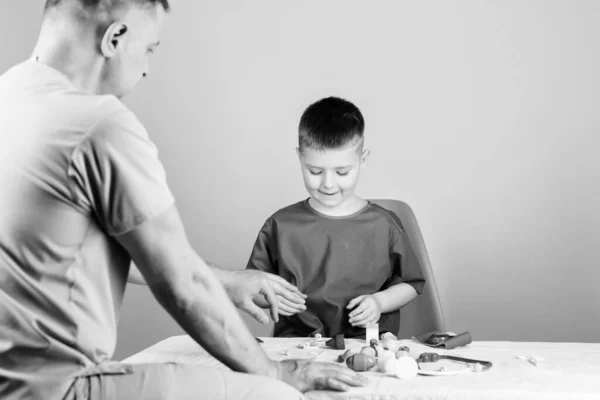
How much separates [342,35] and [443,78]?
38 centimetres

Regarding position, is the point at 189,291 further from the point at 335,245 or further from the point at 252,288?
the point at 335,245

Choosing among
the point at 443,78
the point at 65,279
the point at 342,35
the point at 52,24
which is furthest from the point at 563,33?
the point at 65,279

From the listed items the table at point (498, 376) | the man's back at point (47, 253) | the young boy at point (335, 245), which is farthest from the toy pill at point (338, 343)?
the man's back at point (47, 253)

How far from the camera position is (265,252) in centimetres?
201

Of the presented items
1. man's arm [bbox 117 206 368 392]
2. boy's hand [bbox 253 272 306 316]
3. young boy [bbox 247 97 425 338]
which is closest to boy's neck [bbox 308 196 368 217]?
young boy [bbox 247 97 425 338]

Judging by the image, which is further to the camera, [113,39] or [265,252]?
[265,252]

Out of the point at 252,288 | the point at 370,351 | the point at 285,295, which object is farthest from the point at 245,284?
the point at 370,351

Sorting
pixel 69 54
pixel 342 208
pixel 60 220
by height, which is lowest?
pixel 342 208

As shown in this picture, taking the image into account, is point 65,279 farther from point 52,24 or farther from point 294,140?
point 294,140

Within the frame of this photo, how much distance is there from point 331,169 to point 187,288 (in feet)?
3.41

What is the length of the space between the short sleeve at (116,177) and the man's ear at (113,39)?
0.16 metres

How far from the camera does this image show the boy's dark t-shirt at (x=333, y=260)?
6.15ft

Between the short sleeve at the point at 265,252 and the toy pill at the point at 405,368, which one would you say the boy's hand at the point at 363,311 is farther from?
the toy pill at the point at 405,368

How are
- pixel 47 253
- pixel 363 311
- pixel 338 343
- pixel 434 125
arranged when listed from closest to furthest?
pixel 47 253 < pixel 338 343 < pixel 363 311 < pixel 434 125
